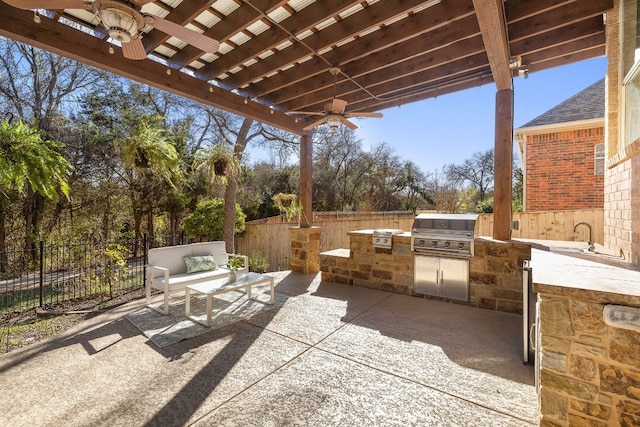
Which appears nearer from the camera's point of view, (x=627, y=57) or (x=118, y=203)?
(x=627, y=57)

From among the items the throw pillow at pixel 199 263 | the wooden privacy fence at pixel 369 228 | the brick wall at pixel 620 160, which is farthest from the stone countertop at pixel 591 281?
the wooden privacy fence at pixel 369 228

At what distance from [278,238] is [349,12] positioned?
566cm

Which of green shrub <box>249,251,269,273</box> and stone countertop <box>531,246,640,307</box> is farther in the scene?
green shrub <box>249,251,269,273</box>

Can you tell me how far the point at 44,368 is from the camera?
7.68 feet

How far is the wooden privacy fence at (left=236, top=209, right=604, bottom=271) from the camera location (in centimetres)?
538

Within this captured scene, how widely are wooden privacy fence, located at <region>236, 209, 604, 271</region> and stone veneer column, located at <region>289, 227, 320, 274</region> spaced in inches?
62.7

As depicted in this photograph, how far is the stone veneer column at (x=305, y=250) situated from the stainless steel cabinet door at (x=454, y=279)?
249 cm

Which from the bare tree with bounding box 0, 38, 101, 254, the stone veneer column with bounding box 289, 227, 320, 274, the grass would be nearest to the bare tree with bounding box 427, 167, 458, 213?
the stone veneer column with bounding box 289, 227, 320, 274

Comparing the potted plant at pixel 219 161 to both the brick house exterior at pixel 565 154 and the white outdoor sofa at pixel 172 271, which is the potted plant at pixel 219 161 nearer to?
the white outdoor sofa at pixel 172 271

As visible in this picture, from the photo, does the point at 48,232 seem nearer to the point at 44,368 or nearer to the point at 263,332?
the point at 44,368

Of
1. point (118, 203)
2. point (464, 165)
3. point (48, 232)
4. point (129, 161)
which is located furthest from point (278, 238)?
point (464, 165)

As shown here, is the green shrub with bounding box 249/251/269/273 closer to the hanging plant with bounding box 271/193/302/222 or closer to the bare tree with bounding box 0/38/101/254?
the hanging plant with bounding box 271/193/302/222

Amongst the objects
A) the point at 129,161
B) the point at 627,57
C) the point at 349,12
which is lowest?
the point at 129,161

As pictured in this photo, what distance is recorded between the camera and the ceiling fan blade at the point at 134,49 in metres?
2.52
